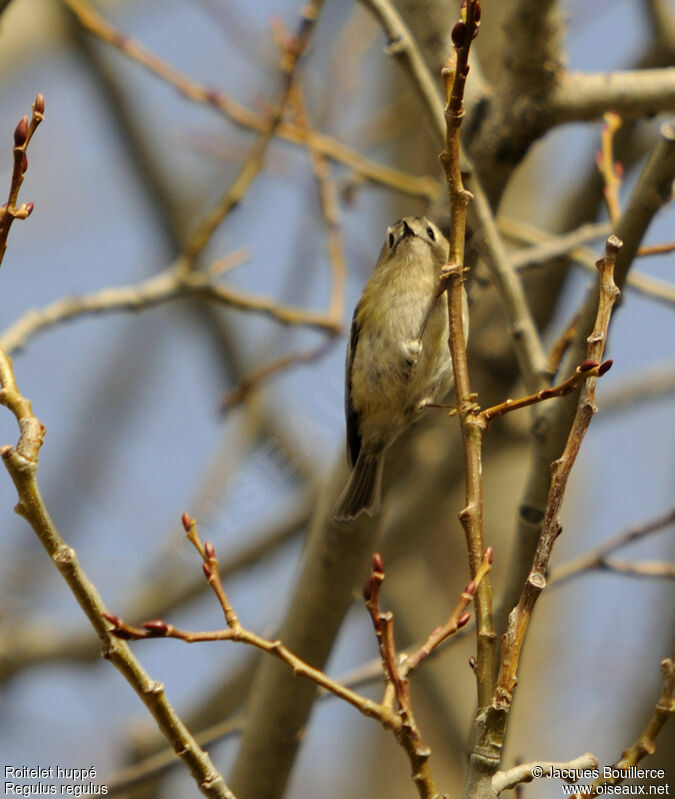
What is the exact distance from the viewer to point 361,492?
257cm

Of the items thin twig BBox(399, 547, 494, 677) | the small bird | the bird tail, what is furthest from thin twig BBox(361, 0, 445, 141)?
thin twig BBox(399, 547, 494, 677)

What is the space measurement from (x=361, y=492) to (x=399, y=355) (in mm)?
479

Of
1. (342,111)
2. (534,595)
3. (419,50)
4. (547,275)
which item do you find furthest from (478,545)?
(342,111)

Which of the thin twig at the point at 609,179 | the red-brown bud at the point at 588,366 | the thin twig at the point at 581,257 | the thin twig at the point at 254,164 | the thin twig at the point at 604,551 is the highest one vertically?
the thin twig at the point at 254,164

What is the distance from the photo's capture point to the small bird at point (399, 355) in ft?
9.15

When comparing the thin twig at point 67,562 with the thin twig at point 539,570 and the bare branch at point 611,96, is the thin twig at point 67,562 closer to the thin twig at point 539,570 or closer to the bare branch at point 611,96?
the thin twig at point 539,570

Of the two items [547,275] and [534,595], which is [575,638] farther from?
[534,595]

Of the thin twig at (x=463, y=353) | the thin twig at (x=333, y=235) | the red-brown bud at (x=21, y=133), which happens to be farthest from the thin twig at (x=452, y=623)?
the thin twig at (x=333, y=235)

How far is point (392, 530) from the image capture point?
3.72 m

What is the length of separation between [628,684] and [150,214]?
3.58 meters

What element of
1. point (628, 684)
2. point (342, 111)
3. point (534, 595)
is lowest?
point (534, 595)

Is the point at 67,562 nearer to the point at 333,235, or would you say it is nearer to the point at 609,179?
the point at 609,179

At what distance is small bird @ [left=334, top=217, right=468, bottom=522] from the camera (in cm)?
279

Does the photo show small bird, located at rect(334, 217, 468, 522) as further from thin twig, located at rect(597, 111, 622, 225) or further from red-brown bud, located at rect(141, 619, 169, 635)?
red-brown bud, located at rect(141, 619, 169, 635)
